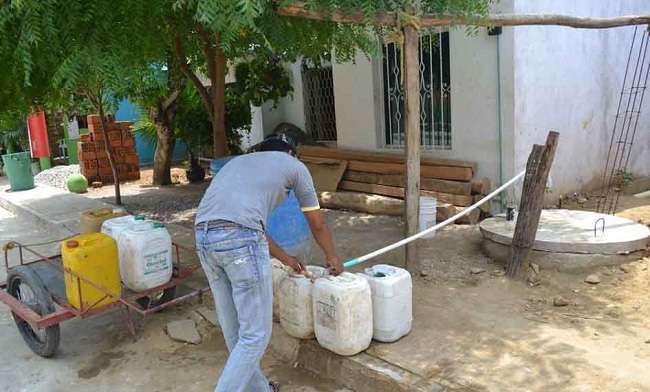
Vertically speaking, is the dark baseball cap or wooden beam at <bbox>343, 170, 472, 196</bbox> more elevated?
the dark baseball cap

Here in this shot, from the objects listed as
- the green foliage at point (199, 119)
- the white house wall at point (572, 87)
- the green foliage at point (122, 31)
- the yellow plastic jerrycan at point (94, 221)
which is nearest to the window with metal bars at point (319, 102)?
the green foliage at point (199, 119)

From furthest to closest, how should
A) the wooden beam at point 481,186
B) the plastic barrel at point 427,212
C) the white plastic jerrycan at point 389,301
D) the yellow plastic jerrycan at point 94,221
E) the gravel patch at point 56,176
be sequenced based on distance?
the gravel patch at point 56,176
the wooden beam at point 481,186
the plastic barrel at point 427,212
the yellow plastic jerrycan at point 94,221
the white plastic jerrycan at point 389,301

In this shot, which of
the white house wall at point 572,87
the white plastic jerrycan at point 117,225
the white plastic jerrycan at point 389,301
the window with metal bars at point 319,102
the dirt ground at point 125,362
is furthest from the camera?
the window with metal bars at point 319,102

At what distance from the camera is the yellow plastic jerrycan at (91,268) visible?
→ 4188 mm

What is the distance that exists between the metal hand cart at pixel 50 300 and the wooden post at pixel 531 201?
110 inches

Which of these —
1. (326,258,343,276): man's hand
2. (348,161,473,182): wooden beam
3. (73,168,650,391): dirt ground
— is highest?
(348,161,473,182): wooden beam

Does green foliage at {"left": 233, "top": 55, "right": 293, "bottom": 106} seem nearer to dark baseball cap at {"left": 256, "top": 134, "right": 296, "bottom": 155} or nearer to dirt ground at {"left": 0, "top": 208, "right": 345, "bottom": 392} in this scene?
dirt ground at {"left": 0, "top": 208, "right": 345, "bottom": 392}

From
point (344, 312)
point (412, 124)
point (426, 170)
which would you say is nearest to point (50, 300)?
point (344, 312)

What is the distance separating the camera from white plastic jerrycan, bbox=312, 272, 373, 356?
3609 millimetres

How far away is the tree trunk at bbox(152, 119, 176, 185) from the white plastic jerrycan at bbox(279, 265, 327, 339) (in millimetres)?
8249

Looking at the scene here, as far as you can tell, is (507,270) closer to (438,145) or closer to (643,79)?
(438,145)

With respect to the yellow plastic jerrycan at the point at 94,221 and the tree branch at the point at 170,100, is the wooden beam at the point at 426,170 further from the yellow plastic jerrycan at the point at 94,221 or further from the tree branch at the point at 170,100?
the tree branch at the point at 170,100

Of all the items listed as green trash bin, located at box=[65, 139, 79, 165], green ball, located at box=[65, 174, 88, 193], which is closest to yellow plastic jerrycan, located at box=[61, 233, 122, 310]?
green ball, located at box=[65, 174, 88, 193]

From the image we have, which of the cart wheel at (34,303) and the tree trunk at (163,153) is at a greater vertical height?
the tree trunk at (163,153)
